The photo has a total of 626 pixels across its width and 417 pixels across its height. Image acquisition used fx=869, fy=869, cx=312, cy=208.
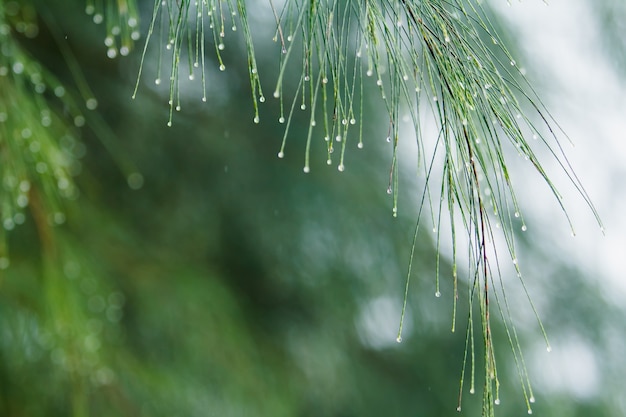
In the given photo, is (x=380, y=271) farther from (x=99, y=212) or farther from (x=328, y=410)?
(x=99, y=212)

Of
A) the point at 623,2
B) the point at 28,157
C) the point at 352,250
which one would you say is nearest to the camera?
the point at 28,157

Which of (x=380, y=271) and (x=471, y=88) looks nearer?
(x=471, y=88)

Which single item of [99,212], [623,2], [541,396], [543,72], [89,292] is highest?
[623,2]

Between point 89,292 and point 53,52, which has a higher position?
point 53,52

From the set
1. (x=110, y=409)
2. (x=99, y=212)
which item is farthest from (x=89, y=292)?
(x=99, y=212)

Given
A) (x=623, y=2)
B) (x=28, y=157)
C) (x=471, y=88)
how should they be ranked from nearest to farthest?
(x=471, y=88) < (x=28, y=157) < (x=623, y=2)

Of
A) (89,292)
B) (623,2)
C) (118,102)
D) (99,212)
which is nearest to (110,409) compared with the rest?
(89,292)
